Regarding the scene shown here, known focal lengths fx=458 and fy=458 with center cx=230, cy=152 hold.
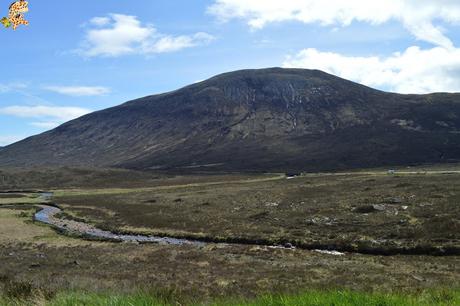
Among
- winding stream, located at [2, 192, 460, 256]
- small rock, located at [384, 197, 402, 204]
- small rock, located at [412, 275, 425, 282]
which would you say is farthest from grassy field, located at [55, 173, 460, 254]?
small rock, located at [412, 275, 425, 282]

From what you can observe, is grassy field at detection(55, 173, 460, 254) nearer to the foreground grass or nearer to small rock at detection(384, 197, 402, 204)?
small rock at detection(384, 197, 402, 204)

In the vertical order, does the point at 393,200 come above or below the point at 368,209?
above

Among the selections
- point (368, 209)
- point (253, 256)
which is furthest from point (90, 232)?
point (368, 209)

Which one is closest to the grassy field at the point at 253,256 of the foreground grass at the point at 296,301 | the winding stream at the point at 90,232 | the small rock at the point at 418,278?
the foreground grass at the point at 296,301

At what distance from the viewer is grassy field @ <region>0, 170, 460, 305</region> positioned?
39.2ft

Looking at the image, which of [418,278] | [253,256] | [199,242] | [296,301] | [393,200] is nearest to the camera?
[296,301]

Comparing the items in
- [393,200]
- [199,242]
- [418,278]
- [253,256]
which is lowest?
[199,242]

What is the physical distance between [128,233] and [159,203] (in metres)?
28.1

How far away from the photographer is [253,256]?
3691cm

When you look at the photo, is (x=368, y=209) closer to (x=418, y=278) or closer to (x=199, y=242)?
(x=199, y=242)

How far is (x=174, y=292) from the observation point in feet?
37.0

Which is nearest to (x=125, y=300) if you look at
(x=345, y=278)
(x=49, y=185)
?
(x=345, y=278)

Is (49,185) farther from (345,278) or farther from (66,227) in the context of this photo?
(345,278)

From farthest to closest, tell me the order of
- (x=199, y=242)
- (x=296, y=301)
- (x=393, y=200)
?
(x=393, y=200) < (x=199, y=242) < (x=296, y=301)
